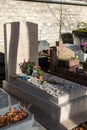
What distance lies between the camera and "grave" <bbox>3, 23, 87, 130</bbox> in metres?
5.55

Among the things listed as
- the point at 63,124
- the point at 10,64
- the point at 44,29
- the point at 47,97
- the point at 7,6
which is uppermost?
the point at 7,6

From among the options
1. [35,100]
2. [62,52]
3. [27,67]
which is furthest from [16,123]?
[62,52]

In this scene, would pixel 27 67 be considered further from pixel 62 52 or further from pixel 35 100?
pixel 62 52

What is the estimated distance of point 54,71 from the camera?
870 cm

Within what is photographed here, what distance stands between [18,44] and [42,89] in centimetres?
209

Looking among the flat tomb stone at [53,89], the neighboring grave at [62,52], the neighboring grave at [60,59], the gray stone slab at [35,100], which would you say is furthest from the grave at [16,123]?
the neighboring grave at [62,52]

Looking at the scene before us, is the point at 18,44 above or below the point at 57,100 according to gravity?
above

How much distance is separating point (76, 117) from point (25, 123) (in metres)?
1.63

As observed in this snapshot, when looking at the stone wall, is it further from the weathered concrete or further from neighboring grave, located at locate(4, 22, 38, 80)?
the weathered concrete

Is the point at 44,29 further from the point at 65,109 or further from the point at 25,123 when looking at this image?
the point at 25,123

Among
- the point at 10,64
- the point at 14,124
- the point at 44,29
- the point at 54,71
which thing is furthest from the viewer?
the point at 44,29

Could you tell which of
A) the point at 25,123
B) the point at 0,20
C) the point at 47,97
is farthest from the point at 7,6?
the point at 25,123

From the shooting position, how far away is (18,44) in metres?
7.48

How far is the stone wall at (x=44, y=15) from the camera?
13.0 meters
